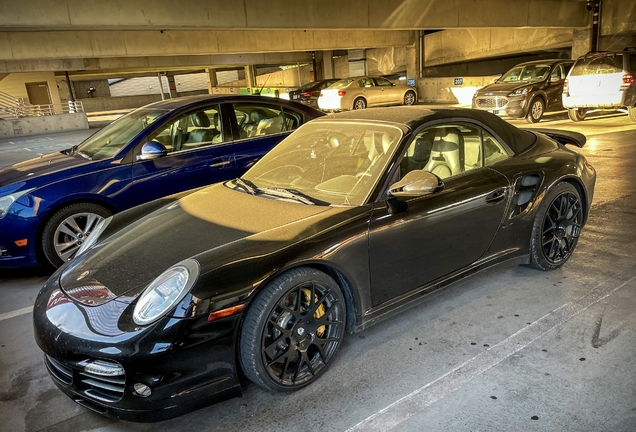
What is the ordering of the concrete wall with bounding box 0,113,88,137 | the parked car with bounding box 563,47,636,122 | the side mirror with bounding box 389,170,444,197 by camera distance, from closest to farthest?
the side mirror with bounding box 389,170,444,197 < the parked car with bounding box 563,47,636,122 < the concrete wall with bounding box 0,113,88,137

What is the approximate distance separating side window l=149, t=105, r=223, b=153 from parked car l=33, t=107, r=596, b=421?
1.64 metres

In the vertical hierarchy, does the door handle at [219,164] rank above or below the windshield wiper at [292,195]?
below

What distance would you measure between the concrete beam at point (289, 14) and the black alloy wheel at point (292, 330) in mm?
11505

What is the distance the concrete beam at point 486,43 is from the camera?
20109 millimetres

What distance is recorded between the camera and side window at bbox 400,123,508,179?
11.1 feet

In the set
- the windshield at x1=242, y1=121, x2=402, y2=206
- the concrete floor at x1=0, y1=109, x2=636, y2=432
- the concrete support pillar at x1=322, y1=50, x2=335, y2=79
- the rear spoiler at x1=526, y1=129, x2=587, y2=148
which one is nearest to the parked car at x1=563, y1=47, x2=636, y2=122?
the rear spoiler at x1=526, y1=129, x2=587, y2=148

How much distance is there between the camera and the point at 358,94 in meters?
19.1

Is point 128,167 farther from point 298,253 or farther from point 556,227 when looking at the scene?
point 556,227

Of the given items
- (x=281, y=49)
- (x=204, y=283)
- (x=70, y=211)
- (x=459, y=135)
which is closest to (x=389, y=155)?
(x=459, y=135)

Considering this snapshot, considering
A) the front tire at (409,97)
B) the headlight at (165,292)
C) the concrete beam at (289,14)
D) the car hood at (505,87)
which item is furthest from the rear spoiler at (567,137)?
the front tire at (409,97)

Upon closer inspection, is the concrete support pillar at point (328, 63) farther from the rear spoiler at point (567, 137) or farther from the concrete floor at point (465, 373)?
the concrete floor at point (465, 373)

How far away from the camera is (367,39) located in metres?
24.2

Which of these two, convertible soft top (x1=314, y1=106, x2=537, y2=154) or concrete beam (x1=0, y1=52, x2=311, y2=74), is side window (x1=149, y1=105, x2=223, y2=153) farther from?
concrete beam (x1=0, y1=52, x2=311, y2=74)

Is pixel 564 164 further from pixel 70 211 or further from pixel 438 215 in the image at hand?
pixel 70 211
